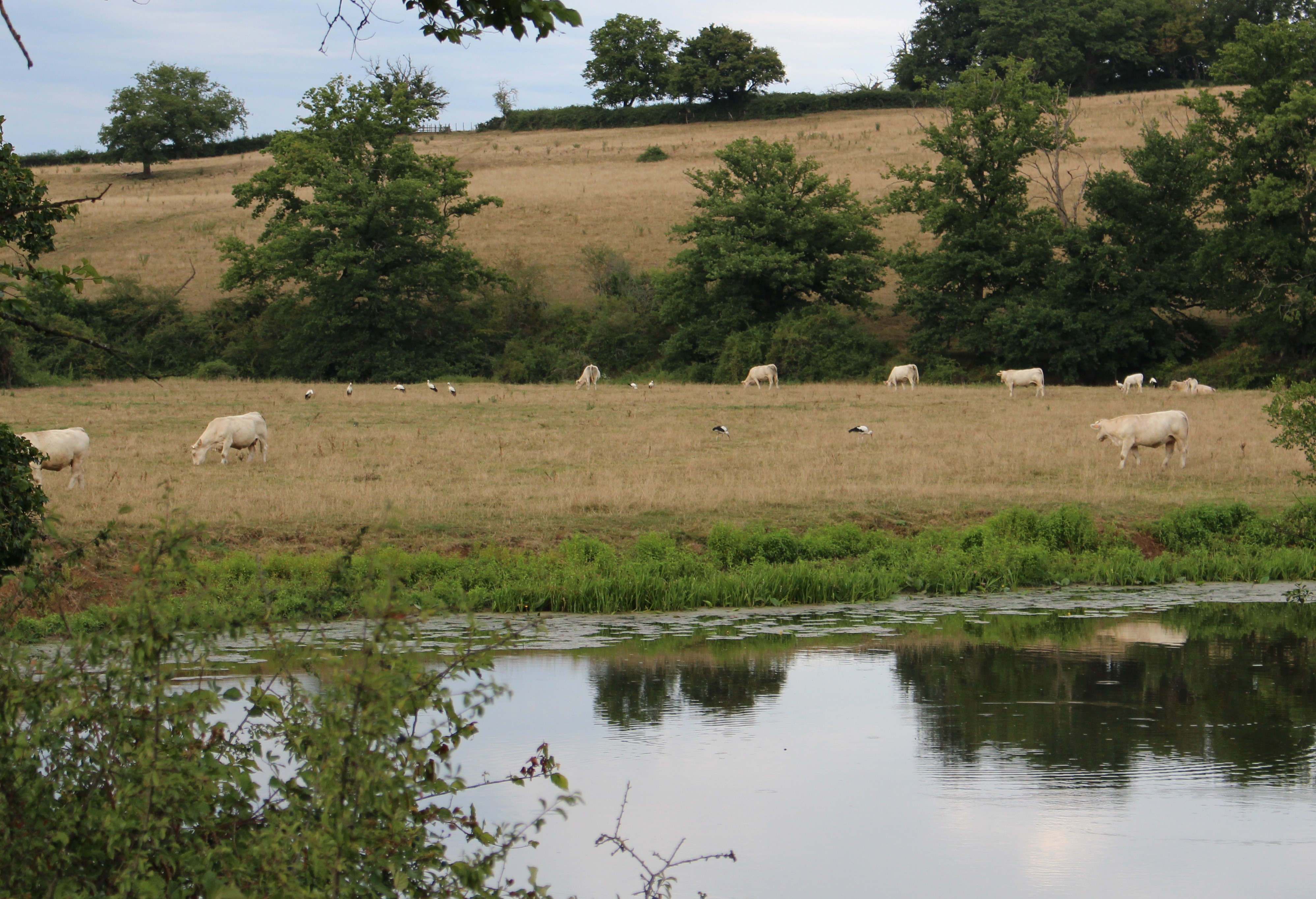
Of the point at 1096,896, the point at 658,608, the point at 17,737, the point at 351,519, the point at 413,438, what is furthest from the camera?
the point at 413,438

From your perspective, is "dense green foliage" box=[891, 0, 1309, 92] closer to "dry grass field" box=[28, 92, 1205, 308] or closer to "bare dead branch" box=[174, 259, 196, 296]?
"dry grass field" box=[28, 92, 1205, 308]

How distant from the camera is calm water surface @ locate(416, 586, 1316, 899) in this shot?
748cm

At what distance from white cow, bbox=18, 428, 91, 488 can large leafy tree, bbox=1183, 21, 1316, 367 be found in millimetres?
35820

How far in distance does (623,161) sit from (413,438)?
193ft

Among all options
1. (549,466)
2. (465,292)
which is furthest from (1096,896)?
(465,292)

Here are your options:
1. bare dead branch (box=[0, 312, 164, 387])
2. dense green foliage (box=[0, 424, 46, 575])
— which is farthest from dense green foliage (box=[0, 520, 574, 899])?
dense green foliage (box=[0, 424, 46, 575])

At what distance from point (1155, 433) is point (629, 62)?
80.6m

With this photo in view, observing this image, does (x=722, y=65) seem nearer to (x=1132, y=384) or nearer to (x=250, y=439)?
(x=1132, y=384)

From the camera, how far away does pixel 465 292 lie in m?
56.1

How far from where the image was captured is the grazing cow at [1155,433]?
2247 cm

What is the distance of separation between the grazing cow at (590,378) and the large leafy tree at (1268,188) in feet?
67.7

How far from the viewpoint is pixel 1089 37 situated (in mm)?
87625

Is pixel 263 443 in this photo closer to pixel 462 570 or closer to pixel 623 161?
pixel 462 570

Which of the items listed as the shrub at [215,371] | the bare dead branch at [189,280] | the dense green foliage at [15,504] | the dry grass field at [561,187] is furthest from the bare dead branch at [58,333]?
the dry grass field at [561,187]
